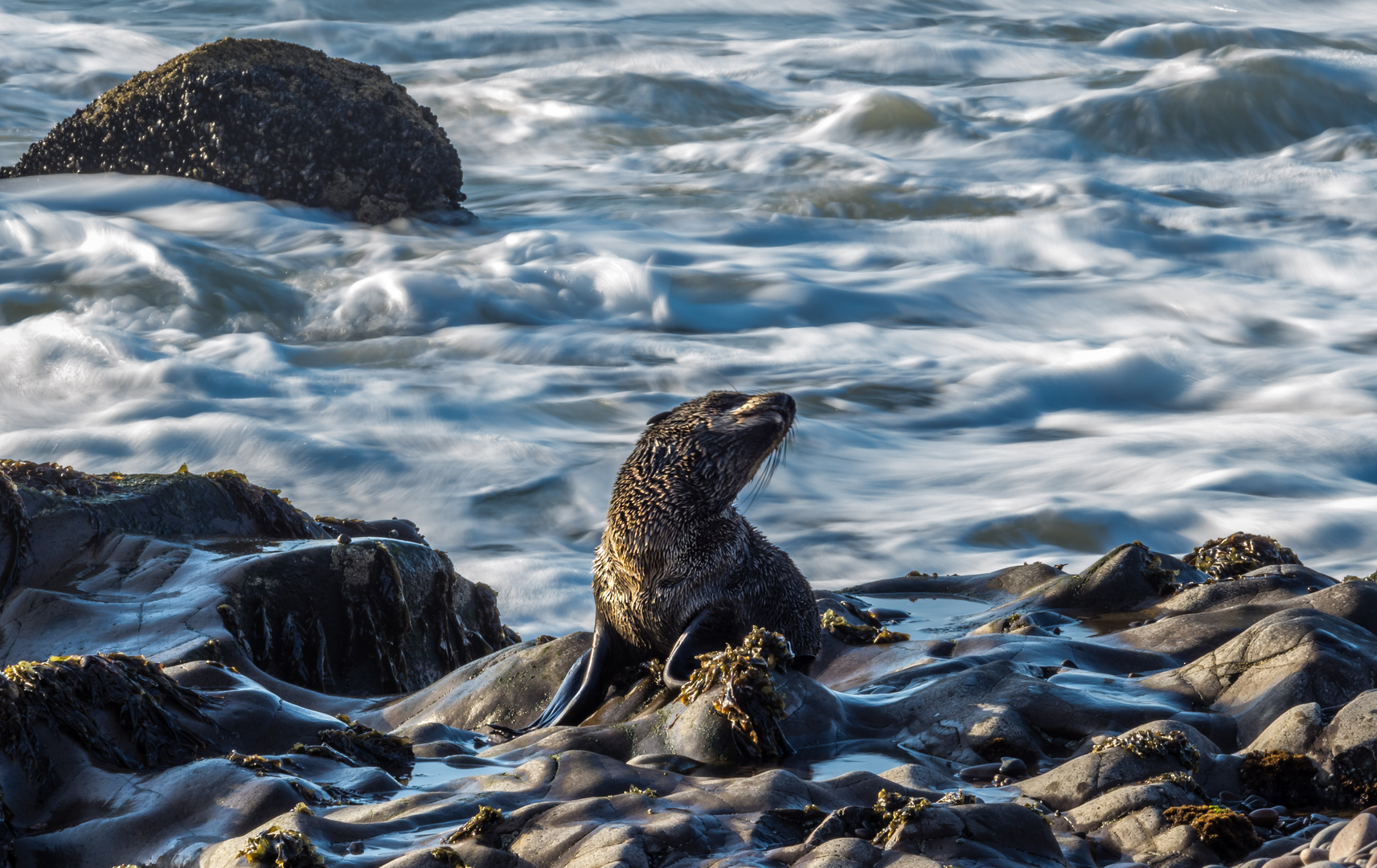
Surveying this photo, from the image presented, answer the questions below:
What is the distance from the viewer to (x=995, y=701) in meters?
5.51

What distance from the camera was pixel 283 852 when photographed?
12.1 ft

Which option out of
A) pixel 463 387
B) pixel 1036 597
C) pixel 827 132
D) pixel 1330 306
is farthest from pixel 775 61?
pixel 1036 597

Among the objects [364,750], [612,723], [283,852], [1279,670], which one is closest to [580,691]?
[612,723]

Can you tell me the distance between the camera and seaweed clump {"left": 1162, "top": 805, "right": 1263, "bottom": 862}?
4.14 metres

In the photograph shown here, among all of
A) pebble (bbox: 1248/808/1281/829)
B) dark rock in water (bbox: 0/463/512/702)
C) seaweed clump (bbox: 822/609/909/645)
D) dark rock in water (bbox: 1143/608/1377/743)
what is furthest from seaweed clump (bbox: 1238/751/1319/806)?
dark rock in water (bbox: 0/463/512/702)

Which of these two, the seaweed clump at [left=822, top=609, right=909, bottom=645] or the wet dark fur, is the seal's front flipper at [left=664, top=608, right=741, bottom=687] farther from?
the seaweed clump at [left=822, top=609, right=909, bottom=645]

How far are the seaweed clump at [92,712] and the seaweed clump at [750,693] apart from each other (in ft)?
6.38

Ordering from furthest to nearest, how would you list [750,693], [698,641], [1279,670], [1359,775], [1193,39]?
[1193,39] < [698,641] < [1279,670] < [750,693] < [1359,775]

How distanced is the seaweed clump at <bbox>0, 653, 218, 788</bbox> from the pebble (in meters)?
3.77

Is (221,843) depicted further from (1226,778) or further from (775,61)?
(775,61)

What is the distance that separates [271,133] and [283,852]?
1803cm

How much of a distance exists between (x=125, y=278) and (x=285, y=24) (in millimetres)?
21825

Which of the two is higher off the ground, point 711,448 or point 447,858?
point 711,448

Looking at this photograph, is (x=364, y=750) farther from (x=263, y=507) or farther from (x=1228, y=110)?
(x=1228, y=110)
